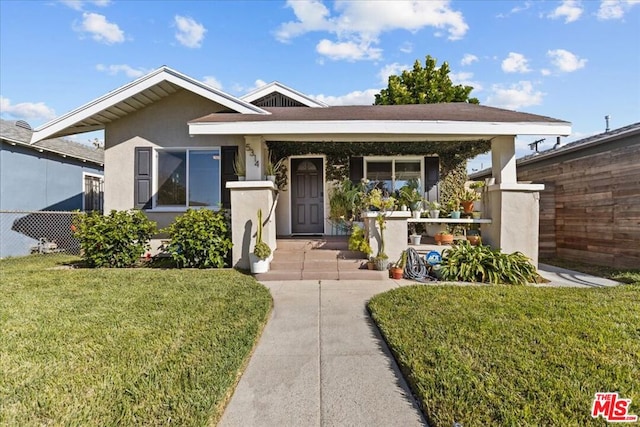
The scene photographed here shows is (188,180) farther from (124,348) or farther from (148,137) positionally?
(124,348)

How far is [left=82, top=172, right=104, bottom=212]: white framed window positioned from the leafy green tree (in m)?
16.5

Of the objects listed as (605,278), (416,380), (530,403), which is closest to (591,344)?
(530,403)

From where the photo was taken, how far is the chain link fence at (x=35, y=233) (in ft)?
29.1

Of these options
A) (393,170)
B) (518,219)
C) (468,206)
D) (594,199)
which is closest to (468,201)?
(468,206)

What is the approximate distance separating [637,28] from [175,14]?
38.8 ft

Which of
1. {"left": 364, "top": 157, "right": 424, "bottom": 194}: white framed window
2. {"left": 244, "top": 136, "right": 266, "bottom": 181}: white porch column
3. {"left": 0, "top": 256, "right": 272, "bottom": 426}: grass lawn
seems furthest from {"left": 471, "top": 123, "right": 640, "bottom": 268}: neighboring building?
{"left": 244, "top": 136, "right": 266, "bottom": 181}: white porch column

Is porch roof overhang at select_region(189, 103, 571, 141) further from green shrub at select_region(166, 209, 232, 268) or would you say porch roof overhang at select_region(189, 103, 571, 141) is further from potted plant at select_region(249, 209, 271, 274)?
potted plant at select_region(249, 209, 271, 274)

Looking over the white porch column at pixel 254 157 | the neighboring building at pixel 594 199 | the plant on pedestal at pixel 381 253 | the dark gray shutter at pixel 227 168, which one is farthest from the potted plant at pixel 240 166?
the neighboring building at pixel 594 199

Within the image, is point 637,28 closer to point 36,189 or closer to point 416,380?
point 416,380

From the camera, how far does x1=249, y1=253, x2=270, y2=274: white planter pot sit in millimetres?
6027

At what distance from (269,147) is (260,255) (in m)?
3.44

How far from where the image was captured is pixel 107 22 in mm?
9297

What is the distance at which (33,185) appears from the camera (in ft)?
32.0

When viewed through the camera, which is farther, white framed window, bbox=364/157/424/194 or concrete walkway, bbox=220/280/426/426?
white framed window, bbox=364/157/424/194
